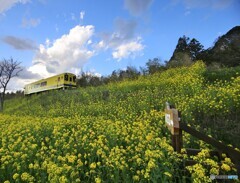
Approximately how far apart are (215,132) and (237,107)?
163cm

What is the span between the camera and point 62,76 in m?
26.8

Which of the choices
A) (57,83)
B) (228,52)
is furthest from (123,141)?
(57,83)

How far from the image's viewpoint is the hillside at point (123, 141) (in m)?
4.20

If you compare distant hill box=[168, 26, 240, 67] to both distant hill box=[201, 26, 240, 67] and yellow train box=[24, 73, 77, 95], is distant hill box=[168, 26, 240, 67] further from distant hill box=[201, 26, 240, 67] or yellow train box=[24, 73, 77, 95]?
yellow train box=[24, 73, 77, 95]

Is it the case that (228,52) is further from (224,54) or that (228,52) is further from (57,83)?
(57,83)

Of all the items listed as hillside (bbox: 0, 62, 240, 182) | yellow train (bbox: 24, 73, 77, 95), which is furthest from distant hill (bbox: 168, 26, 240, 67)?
yellow train (bbox: 24, 73, 77, 95)

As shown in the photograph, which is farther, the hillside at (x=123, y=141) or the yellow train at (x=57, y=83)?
the yellow train at (x=57, y=83)

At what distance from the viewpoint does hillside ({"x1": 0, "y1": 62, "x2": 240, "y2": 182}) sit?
4203 mm

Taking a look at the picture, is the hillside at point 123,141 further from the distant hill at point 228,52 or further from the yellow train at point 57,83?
the yellow train at point 57,83

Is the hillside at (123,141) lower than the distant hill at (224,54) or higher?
lower

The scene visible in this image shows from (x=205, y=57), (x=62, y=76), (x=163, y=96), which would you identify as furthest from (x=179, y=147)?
(x=62, y=76)

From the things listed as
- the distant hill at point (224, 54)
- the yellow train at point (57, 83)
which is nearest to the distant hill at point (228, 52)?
the distant hill at point (224, 54)

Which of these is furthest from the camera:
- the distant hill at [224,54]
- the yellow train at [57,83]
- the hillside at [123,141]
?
the yellow train at [57,83]

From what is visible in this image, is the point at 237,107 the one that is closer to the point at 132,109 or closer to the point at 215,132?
the point at 215,132
